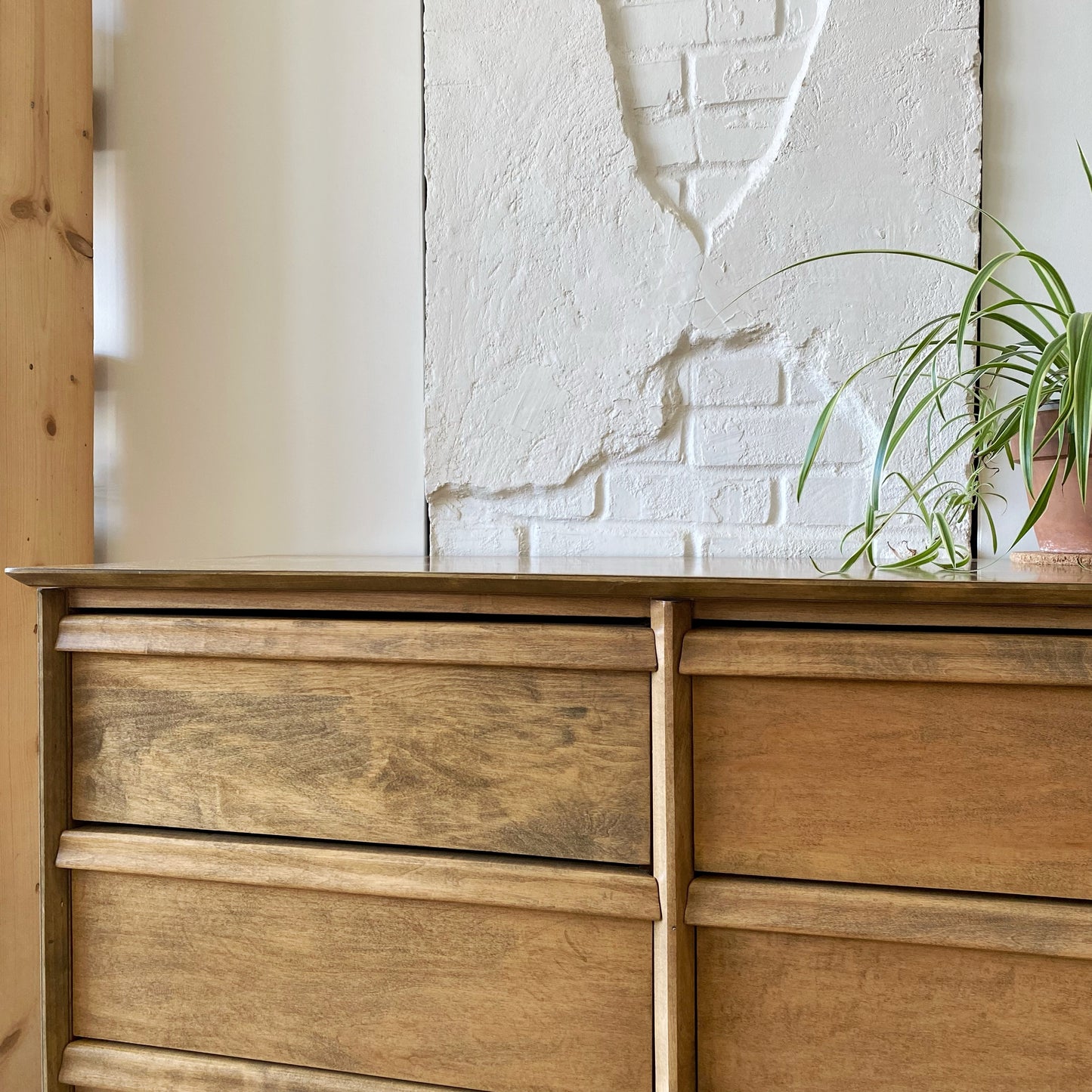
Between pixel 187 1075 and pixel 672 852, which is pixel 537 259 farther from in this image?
pixel 187 1075

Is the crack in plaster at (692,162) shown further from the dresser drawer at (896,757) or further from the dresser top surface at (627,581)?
the dresser drawer at (896,757)

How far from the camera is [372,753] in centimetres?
84

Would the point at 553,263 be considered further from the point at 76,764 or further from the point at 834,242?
the point at 76,764

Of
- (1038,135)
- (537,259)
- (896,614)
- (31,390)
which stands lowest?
(896,614)

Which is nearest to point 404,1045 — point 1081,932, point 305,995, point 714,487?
point 305,995

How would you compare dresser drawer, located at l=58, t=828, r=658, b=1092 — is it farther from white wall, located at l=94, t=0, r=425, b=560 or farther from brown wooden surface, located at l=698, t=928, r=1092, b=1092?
white wall, located at l=94, t=0, r=425, b=560

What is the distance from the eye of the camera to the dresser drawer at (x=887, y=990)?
2.35 feet

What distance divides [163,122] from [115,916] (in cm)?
117

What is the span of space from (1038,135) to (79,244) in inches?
52.3

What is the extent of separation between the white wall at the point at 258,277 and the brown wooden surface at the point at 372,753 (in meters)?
0.53

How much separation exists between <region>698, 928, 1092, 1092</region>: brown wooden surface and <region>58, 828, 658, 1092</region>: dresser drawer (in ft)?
0.23

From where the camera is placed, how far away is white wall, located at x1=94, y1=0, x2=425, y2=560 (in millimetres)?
1374

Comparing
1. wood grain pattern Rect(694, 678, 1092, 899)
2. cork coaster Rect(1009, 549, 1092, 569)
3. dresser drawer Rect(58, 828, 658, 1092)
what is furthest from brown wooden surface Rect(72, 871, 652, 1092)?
cork coaster Rect(1009, 549, 1092, 569)

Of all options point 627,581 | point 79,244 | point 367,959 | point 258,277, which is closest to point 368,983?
point 367,959
